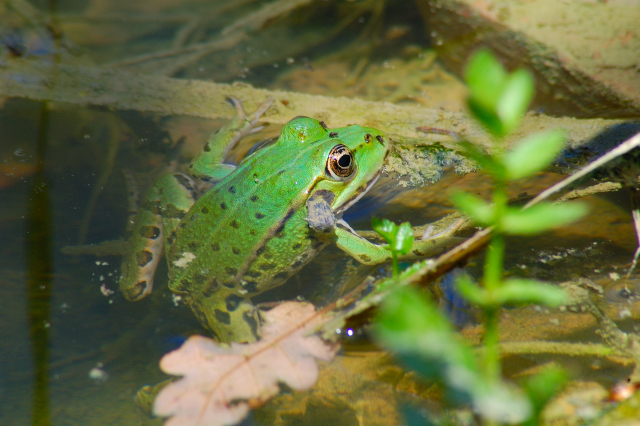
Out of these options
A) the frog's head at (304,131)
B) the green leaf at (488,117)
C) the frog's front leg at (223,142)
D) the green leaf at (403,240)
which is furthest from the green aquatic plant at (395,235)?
the frog's front leg at (223,142)

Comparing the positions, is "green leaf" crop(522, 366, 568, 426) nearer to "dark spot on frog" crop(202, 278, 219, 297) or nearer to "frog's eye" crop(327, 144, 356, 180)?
"frog's eye" crop(327, 144, 356, 180)

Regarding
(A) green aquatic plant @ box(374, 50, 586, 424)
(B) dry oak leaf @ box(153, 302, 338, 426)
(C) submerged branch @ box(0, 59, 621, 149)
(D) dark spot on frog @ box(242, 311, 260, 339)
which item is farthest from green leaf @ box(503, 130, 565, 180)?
(C) submerged branch @ box(0, 59, 621, 149)

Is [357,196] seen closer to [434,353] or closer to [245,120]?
[245,120]

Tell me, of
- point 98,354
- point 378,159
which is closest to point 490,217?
point 378,159

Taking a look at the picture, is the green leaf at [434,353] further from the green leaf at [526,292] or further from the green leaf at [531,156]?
the green leaf at [531,156]

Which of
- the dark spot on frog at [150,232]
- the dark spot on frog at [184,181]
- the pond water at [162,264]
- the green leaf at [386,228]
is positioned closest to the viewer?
the green leaf at [386,228]

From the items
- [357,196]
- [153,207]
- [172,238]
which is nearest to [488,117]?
[357,196]

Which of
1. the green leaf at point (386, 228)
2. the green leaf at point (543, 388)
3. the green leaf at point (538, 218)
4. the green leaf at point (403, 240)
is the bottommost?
the green leaf at point (403, 240)
